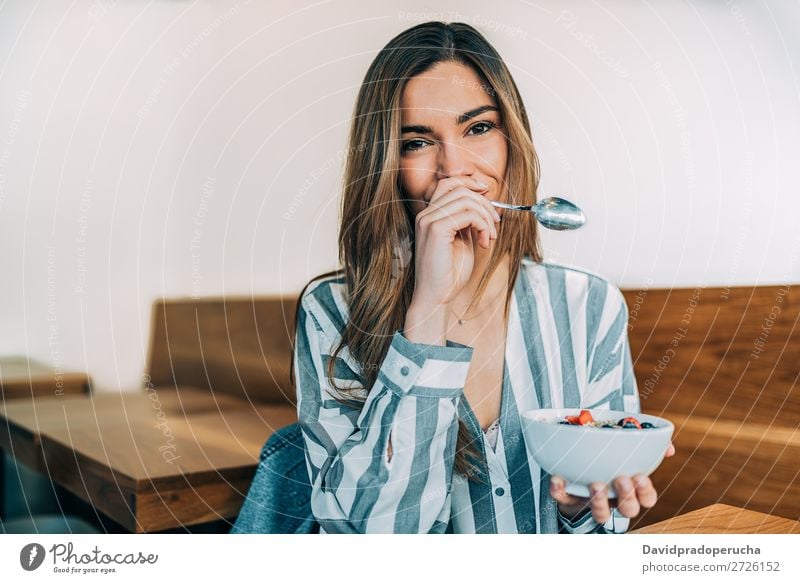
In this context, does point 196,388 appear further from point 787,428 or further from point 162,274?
point 787,428

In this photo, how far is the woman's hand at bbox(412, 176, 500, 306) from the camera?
0.72 m

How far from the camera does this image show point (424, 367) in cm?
70

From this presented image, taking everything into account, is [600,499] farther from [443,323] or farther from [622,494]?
[443,323]

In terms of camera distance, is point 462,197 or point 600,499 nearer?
point 600,499

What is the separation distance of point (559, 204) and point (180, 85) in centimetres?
42

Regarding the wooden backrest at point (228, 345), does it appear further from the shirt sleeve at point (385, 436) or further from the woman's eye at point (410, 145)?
the woman's eye at point (410, 145)

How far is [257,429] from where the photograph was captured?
2.88 ft

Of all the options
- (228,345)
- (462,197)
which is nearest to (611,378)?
(462,197)

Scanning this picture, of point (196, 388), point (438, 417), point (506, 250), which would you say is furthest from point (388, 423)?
point (196, 388)

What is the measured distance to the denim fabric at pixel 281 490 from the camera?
0.76 metres

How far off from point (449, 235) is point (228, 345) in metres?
0.38

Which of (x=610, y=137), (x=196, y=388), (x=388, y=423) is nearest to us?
(x=388, y=423)

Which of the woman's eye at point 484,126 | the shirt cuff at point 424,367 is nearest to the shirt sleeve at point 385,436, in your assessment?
the shirt cuff at point 424,367
